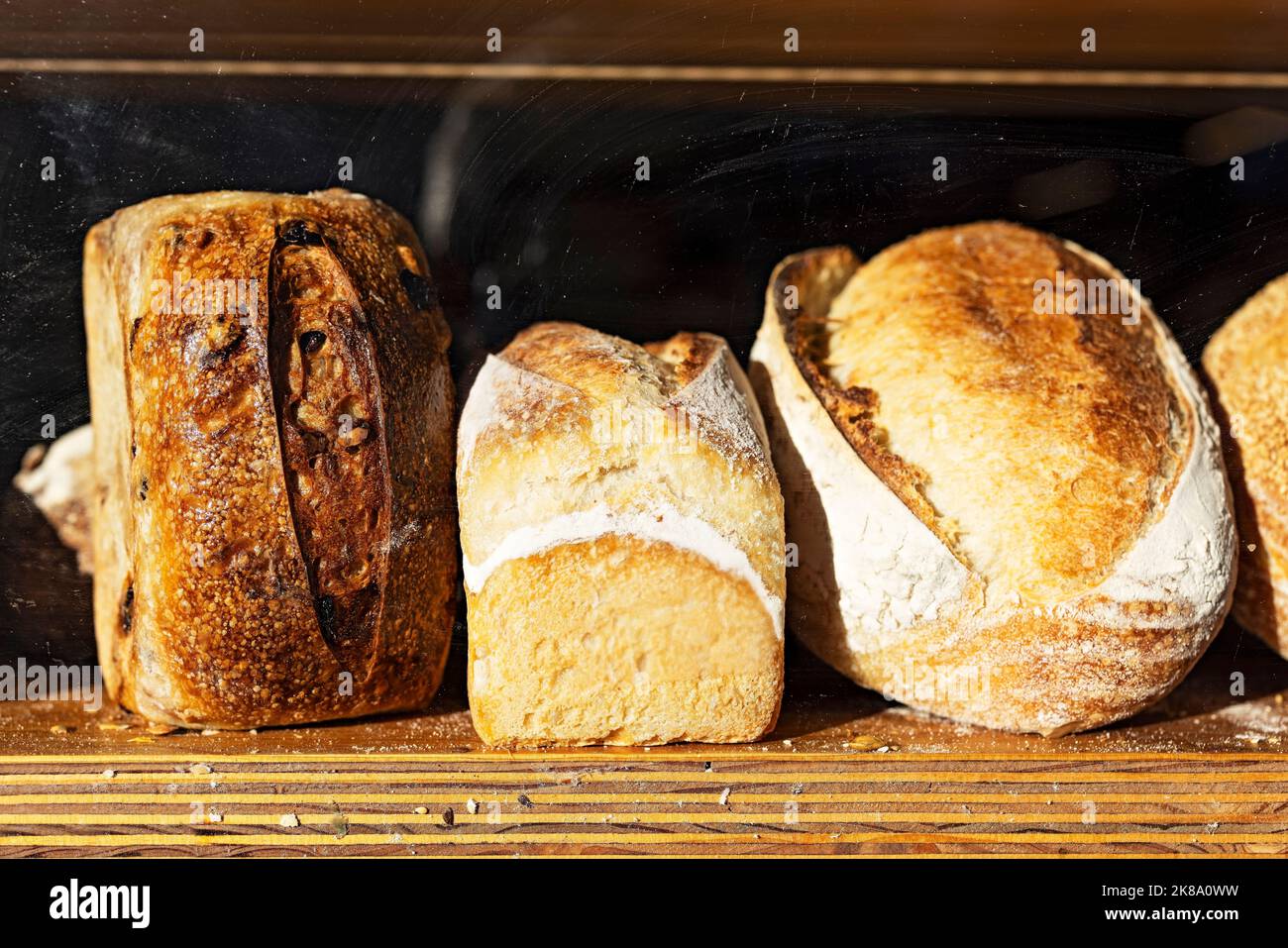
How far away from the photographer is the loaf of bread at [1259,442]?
137cm

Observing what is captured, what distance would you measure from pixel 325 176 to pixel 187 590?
0.59m

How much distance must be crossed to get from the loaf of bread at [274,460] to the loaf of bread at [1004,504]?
493mm

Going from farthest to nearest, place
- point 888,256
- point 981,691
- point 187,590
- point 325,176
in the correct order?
point 888,256 → point 325,176 → point 981,691 → point 187,590

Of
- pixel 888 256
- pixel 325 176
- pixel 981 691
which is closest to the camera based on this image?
pixel 981 691

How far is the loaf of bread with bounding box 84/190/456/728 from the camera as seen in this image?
112 centimetres

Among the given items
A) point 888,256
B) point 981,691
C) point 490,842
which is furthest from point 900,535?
point 490,842

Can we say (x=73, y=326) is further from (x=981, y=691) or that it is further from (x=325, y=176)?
(x=981, y=691)

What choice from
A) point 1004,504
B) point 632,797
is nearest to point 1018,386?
point 1004,504

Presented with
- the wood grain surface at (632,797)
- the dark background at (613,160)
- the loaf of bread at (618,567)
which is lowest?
the wood grain surface at (632,797)

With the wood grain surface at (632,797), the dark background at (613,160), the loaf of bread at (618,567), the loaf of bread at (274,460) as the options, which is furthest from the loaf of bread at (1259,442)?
the loaf of bread at (274,460)

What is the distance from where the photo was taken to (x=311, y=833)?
1186 millimetres

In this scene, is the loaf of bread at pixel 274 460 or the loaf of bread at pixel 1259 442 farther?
the loaf of bread at pixel 1259 442

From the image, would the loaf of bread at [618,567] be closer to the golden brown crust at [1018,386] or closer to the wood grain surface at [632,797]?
the wood grain surface at [632,797]

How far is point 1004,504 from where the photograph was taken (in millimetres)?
1212
